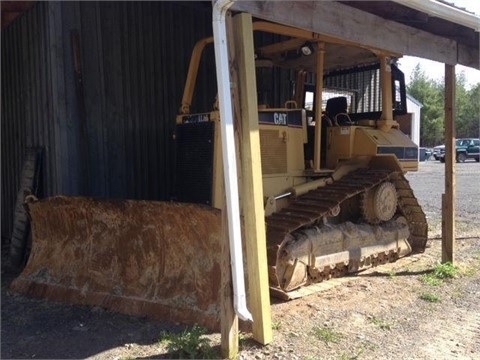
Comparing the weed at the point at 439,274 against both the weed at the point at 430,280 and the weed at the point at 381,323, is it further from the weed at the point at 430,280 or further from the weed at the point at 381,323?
the weed at the point at 381,323

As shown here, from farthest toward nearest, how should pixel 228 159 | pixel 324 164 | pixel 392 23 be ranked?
pixel 324 164, pixel 392 23, pixel 228 159

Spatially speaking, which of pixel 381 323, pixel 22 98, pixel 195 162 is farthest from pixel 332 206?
pixel 22 98

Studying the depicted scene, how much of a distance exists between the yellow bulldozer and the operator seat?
0.02m

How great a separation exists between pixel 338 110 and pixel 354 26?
225 cm

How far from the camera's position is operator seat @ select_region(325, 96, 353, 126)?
6812mm

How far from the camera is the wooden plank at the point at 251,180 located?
378 cm

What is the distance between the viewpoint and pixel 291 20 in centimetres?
410

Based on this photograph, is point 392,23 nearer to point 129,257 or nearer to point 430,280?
point 430,280

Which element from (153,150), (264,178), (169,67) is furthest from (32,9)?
(264,178)

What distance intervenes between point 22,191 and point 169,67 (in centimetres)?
277

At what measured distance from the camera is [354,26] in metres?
4.75

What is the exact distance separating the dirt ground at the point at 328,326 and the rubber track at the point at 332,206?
2.26 feet

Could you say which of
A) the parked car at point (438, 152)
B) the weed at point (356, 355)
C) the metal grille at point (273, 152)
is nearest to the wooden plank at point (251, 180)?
the weed at point (356, 355)

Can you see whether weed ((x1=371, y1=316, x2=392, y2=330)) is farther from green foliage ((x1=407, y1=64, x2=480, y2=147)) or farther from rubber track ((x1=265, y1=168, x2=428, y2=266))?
green foliage ((x1=407, y1=64, x2=480, y2=147))
